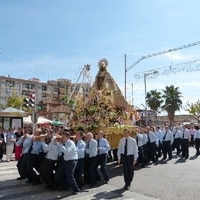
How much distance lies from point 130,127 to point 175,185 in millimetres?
3374

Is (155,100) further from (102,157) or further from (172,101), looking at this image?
(102,157)

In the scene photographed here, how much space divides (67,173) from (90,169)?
1260 millimetres

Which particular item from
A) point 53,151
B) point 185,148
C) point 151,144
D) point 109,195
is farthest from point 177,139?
point 53,151

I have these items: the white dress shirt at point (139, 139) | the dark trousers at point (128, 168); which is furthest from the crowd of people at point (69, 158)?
the white dress shirt at point (139, 139)

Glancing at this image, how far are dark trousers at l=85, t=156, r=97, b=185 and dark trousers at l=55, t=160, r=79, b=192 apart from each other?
96cm

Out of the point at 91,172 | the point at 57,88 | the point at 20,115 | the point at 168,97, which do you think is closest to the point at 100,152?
the point at 91,172

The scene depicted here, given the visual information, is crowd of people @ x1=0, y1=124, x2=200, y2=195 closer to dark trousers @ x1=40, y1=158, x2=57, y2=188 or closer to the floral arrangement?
dark trousers @ x1=40, y1=158, x2=57, y2=188

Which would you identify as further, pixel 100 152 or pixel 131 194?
pixel 100 152

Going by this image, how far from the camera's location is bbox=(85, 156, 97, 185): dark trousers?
8.49m

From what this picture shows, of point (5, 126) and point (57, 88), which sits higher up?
point (57, 88)

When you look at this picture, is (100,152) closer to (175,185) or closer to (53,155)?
(53,155)

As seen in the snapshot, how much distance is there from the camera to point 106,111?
35.7ft

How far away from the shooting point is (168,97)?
2023 inches

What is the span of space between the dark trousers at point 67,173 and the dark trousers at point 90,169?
965 millimetres
